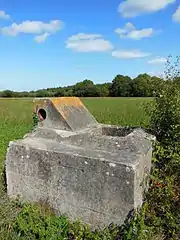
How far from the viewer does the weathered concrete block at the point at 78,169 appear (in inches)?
168

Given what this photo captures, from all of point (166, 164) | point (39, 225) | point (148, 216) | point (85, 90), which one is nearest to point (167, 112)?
point (166, 164)

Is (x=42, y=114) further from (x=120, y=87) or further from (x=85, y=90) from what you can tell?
(x=120, y=87)

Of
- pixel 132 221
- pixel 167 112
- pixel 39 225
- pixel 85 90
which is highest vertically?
pixel 85 90

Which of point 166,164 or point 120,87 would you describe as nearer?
point 166,164

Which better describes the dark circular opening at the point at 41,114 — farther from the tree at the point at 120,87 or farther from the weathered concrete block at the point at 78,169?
the tree at the point at 120,87

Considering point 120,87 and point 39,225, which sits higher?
point 120,87

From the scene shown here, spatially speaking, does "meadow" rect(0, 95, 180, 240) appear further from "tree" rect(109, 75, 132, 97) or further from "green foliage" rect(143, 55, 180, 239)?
"tree" rect(109, 75, 132, 97)

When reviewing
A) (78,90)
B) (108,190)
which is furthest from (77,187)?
(78,90)

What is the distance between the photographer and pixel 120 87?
5597 cm

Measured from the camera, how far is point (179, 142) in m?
5.34

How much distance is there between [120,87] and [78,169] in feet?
172

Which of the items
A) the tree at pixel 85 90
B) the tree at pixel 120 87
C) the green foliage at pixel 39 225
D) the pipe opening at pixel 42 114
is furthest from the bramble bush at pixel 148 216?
the tree at pixel 85 90

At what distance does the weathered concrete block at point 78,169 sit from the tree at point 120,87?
46.9 metres

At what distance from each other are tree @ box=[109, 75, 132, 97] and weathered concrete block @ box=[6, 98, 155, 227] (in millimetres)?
46947
